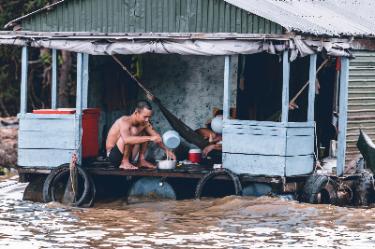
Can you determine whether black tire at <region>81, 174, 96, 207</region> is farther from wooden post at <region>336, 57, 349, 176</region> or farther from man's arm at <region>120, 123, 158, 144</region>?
wooden post at <region>336, 57, 349, 176</region>

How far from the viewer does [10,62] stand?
26.6 metres

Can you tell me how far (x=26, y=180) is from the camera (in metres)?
18.9

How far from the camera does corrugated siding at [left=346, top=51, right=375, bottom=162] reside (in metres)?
20.3

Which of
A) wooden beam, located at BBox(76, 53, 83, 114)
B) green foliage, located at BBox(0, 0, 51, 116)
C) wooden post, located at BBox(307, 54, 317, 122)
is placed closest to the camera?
wooden post, located at BBox(307, 54, 317, 122)

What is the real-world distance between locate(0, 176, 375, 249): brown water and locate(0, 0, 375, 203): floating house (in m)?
0.56

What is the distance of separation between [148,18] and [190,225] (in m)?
4.30

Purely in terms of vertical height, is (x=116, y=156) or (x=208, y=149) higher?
(x=208, y=149)

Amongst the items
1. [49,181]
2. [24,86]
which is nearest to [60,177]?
[49,181]

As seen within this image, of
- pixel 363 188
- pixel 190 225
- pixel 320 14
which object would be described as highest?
pixel 320 14

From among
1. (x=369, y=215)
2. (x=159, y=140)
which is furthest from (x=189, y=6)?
(x=369, y=215)

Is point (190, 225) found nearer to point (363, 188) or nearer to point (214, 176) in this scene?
point (214, 176)

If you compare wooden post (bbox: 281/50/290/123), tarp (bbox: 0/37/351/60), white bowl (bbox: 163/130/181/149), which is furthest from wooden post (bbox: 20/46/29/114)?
wooden post (bbox: 281/50/290/123)

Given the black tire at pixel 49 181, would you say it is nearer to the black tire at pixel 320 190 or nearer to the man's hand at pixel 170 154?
the man's hand at pixel 170 154

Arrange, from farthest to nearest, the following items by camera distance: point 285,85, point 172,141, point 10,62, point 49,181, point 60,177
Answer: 1. point 10,62
2. point 172,141
3. point 60,177
4. point 49,181
5. point 285,85
